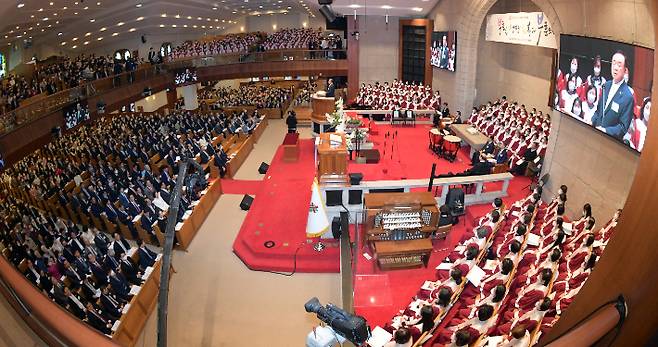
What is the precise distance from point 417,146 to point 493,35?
4980mm

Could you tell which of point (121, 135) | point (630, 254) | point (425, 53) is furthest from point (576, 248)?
point (121, 135)

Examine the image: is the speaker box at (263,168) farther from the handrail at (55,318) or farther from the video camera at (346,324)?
the handrail at (55,318)

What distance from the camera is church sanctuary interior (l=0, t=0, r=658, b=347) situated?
10.9 feet

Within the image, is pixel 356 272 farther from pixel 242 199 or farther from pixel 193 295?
pixel 242 199

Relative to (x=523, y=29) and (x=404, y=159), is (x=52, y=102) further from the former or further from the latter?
(x=523, y=29)

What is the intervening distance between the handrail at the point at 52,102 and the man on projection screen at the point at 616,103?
613 inches

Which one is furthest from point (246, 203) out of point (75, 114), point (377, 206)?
point (75, 114)

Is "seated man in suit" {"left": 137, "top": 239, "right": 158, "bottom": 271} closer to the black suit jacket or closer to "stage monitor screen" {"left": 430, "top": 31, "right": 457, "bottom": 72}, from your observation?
the black suit jacket

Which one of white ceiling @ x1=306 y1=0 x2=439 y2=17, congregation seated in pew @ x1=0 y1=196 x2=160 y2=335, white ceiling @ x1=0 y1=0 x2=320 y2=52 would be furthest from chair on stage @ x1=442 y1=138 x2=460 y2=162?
white ceiling @ x1=0 y1=0 x2=320 y2=52

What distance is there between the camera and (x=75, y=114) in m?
14.8

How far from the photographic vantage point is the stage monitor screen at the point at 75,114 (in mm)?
14578

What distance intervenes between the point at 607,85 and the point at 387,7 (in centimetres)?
1400

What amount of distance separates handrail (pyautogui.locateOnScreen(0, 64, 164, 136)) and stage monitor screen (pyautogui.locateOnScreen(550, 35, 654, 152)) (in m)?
15.3

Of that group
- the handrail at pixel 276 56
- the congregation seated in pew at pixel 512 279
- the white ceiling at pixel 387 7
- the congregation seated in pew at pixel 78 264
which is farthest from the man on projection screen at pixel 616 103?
the handrail at pixel 276 56
